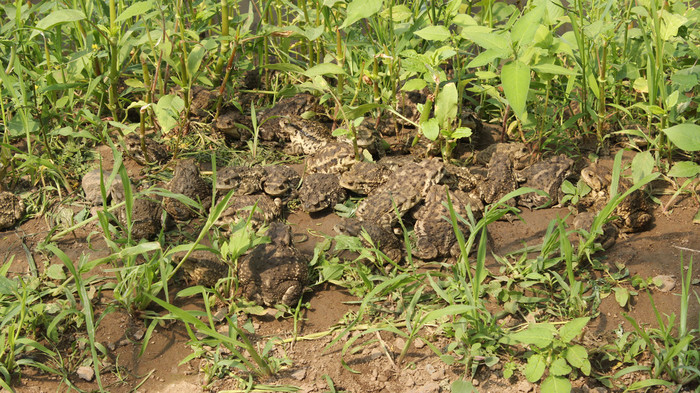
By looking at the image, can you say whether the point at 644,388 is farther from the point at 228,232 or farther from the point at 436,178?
the point at 228,232

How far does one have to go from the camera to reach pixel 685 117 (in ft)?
15.7

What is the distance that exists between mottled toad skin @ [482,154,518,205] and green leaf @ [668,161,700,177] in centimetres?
97

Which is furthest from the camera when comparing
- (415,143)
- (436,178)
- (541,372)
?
(415,143)

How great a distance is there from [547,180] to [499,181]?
1.07 ft

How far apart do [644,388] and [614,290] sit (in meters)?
0.65

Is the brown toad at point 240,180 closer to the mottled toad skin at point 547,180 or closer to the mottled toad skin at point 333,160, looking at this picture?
the mottled toad skin at point 333,160

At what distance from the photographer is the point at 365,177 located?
440 centimetres

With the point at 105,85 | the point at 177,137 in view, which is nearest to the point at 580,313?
the point at 177,137

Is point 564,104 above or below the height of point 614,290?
above

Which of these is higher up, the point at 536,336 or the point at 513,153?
the point at 513,153

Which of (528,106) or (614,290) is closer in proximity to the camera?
(614,290)

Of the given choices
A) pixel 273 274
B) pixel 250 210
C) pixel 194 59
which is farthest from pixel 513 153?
pixel 194 59

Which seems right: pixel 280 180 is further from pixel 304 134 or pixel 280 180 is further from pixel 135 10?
pixel 135 10

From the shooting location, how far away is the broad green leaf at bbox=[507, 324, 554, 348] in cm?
309
